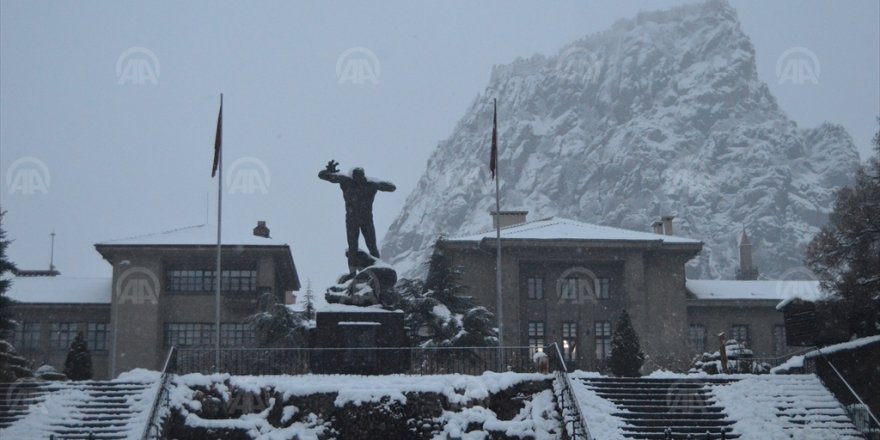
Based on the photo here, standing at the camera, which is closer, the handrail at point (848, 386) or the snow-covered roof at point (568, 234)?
the handrail at point (848, 386)

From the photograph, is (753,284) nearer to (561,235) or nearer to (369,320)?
(561,235)

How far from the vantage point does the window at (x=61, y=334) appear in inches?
2160

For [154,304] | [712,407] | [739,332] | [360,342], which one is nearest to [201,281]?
[154,304]

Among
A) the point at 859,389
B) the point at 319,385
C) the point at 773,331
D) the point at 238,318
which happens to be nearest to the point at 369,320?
the point at 319,385

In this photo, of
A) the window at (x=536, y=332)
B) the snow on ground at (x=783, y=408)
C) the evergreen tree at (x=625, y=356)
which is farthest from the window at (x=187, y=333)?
the snow on ground at (x=783, y=408)

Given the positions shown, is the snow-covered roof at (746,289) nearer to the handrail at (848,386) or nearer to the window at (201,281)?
the window at (201,281)

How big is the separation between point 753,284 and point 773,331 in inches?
155

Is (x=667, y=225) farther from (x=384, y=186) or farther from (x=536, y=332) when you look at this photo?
(x=384, y=186)

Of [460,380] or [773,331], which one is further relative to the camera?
[773,331]

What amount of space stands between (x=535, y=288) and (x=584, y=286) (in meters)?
2.38

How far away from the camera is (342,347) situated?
31.9 meters

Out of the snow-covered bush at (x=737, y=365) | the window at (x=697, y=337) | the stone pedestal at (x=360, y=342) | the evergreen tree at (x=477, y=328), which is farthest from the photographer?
the window at (x=697, y=337)

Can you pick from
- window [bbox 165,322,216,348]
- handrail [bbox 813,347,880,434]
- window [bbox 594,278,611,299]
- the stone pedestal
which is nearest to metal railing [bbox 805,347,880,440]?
handrail [bbox 813,347,880,434]

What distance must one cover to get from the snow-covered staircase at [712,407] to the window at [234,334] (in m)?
26.4
